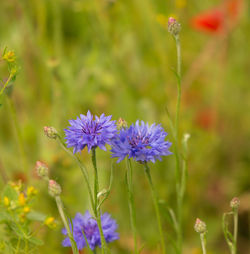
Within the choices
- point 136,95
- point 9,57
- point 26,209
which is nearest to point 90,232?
point 26,209

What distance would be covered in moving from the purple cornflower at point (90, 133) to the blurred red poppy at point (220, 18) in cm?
95

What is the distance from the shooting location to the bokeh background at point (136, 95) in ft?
4.97

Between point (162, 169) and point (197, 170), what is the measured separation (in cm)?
12

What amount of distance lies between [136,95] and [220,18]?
0.39 metres

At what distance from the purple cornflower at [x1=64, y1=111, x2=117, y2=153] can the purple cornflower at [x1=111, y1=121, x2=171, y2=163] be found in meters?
0.02

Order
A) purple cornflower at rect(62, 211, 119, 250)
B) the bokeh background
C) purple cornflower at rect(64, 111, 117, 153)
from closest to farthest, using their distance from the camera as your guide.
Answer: purple cornflower at rect(64, 111, 117, 153) < purple cornflower at rect(62, 211, 119, 250) < the bokeh background

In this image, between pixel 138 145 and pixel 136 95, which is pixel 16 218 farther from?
pixel 136 95

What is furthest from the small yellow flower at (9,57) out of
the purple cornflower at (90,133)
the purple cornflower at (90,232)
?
the purple cornflower at (90,232)

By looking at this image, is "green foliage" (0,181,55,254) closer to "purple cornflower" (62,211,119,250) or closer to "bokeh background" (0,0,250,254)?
"purple cornflower" (62,211,119,250)

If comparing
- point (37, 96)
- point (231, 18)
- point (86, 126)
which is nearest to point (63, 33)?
point (37, 96)

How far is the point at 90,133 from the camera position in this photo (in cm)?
71

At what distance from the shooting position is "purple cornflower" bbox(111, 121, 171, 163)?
71 cm

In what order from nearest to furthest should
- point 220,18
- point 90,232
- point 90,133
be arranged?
1. point 90,133
2. point 90,232
3. point 220,18

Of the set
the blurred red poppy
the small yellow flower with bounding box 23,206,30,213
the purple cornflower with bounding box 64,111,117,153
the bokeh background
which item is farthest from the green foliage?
the blurred red poppy
